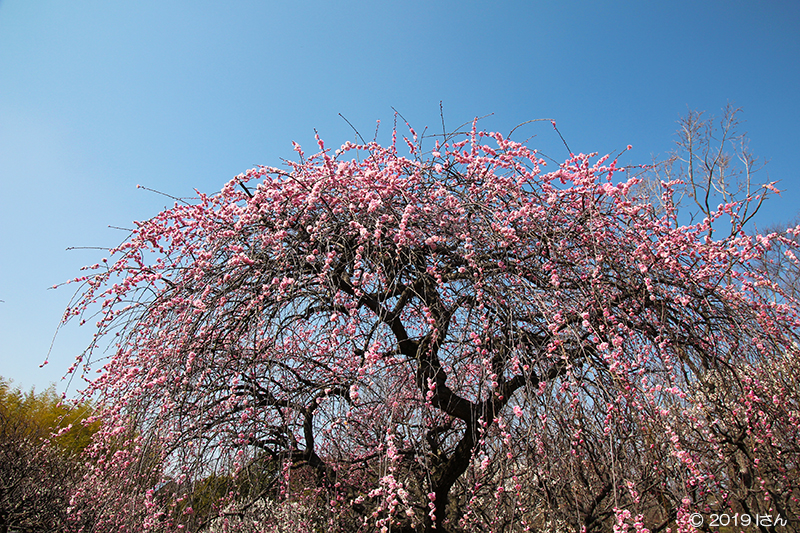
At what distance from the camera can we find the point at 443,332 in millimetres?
2482

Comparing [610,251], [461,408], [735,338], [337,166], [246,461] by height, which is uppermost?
[337,166]

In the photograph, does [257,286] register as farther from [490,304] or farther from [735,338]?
[735,338]

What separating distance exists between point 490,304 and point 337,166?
1.40m

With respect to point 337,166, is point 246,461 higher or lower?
lower

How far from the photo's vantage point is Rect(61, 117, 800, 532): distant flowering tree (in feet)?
6.46

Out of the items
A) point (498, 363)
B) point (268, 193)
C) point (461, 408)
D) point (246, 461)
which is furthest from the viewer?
point (461, 408)

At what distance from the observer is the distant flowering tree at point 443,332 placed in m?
1.97

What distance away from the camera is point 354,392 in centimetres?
181

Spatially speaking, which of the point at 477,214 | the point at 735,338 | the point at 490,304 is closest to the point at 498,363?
the point at 490,304

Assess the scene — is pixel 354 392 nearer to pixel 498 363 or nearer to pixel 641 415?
pixel 498 363

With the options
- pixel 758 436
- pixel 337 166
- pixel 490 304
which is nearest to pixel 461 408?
pixel 490 304

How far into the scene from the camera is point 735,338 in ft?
7.44

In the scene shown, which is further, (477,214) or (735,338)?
(477,214)

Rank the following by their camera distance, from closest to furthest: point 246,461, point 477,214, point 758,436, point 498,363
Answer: point 246,461
point 498,363
point 477,214
point 758,436
